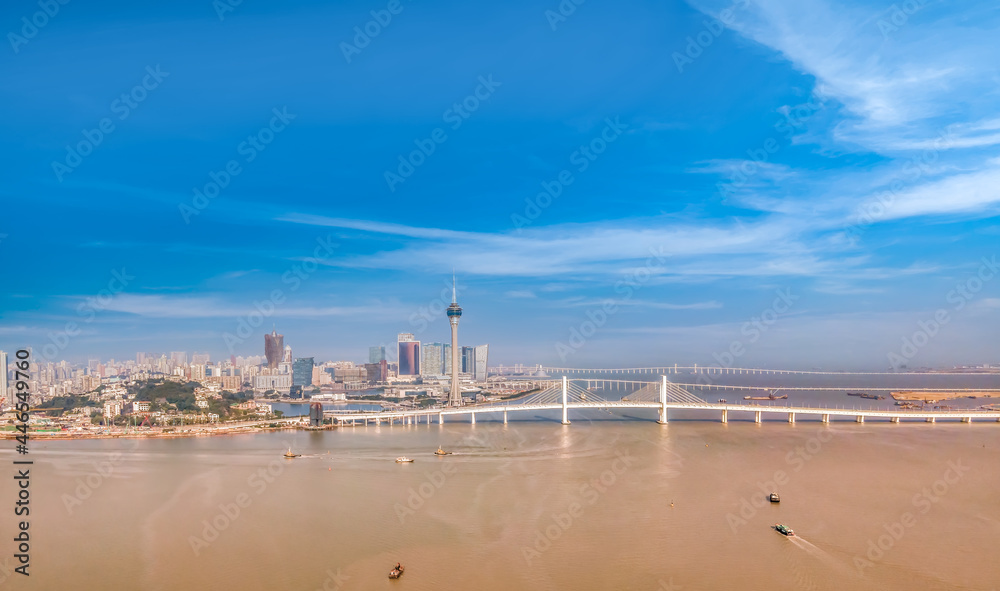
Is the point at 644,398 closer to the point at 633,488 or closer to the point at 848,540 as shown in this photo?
the point at 633,488

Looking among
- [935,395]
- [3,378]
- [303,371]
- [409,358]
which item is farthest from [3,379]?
[935,395]

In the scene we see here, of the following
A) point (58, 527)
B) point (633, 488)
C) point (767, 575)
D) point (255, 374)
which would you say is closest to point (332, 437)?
point (58, 527)

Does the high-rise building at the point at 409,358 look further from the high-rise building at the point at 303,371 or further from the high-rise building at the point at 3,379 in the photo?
the high-rise building at the point at 3,379

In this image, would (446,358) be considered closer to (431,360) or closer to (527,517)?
(431,360)

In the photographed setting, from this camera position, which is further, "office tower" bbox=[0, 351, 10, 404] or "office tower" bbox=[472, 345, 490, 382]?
"office tower" bbox=[472, 345, 490, 382]

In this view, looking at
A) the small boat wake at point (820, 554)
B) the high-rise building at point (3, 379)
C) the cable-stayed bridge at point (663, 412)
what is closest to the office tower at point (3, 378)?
the high-rise building at point (3, 379)

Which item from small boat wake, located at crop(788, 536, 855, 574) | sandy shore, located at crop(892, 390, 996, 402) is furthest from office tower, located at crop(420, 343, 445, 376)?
small boat wake, located at crop(788, 536, 855, 574)

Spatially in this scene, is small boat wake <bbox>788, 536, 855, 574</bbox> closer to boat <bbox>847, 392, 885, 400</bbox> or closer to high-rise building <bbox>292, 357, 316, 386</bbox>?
boat <bbox>847, 392, 885, 400</bbox>
